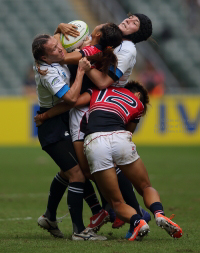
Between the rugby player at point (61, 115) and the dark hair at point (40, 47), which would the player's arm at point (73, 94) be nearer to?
the rugby player at point (61, 115)

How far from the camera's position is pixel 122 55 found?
5.04 meters

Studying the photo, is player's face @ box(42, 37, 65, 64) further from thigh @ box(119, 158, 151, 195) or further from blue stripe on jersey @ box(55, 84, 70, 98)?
thigh @ box(119, 158, 151, 195)

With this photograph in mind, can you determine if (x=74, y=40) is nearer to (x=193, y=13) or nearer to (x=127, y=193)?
(x=127, y=193)

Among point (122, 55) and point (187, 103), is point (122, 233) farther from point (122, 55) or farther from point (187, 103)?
point (187, 103)

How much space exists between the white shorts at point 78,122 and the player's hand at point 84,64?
44cm

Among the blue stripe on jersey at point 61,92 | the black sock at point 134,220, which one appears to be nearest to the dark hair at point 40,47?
the blue stripe on jersey at point 61,92

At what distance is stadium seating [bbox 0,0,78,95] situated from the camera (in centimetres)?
2000

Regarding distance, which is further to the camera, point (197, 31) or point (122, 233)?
point (197, 31)

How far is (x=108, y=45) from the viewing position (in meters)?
5.11

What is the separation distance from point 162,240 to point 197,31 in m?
17.4

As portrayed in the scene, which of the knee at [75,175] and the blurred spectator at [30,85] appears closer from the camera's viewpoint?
the knee at [75,175]

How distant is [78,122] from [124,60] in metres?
0.76

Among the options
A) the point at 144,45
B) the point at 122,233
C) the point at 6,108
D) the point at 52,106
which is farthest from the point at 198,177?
the point at 144,45

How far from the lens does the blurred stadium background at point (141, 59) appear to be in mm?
16688
